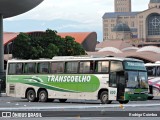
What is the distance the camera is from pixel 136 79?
112ft

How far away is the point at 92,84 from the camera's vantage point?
34406 mm

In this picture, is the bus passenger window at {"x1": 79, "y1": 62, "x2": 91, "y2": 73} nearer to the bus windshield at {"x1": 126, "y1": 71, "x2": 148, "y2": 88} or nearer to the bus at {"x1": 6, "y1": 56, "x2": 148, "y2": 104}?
the bus at {"x1": 6, "y1": 56, "x2": 148, "y2": 104}

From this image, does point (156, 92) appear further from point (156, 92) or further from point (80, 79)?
point (80, 79)

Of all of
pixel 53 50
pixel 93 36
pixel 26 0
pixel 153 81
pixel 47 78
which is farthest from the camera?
pixel 93 36

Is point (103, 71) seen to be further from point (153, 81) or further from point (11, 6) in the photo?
point (11, 6)

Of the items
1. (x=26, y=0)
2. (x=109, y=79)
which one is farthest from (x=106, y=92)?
(x=26, y=0)

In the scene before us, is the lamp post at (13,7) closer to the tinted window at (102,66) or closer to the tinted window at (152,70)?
the tinted window at (152,70)

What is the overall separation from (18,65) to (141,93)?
8.73m

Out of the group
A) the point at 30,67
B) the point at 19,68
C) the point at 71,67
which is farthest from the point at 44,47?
the point at 71,67

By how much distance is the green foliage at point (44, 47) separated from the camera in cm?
8850

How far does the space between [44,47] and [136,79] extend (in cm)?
5890

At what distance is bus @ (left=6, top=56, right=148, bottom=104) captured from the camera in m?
33.7

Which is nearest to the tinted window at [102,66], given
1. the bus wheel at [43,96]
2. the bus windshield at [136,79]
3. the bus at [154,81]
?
the bus windshield at [136,79]

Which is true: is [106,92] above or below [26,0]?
below
